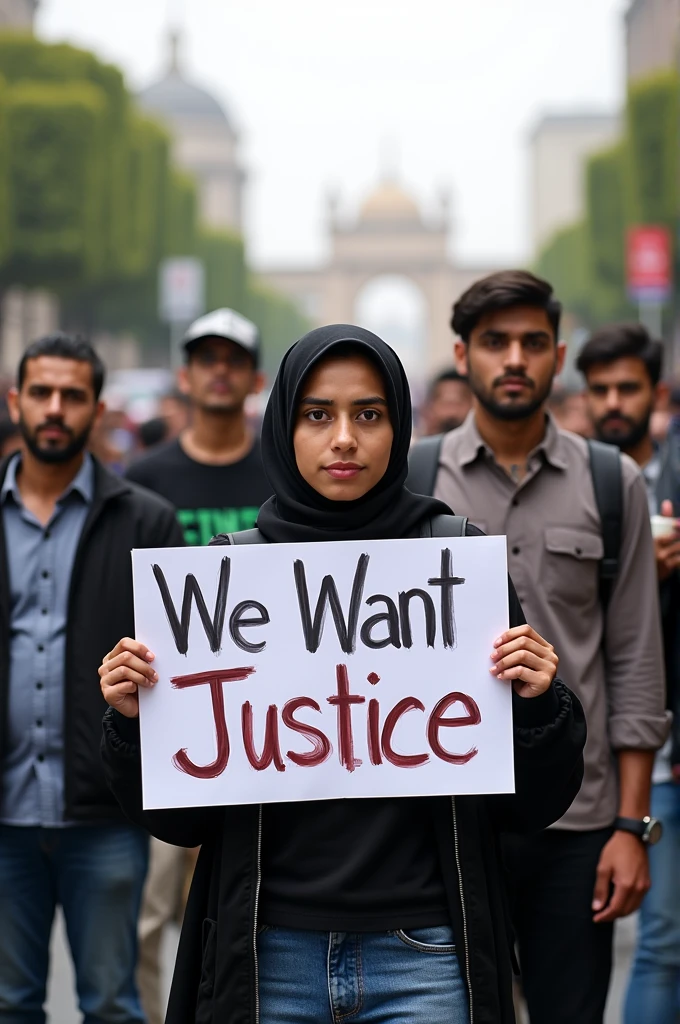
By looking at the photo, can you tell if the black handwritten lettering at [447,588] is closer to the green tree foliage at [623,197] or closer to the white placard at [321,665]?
the white placard at [321,665]

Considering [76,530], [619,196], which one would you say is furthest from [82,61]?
[76,530]

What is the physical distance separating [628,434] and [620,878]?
1761mm

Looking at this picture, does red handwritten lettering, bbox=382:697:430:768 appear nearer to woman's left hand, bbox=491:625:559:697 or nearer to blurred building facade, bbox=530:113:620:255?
woman's left hand, bbox=491:625:559:697

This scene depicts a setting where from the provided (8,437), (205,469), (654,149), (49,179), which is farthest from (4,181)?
(205,469)

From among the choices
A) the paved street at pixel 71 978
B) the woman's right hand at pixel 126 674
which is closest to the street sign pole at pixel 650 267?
the paved street at pixel 71 978

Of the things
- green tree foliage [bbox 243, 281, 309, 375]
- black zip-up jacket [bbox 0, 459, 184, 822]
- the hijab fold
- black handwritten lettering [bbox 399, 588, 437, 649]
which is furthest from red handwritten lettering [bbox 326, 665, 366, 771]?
green tree foliage [bbox 243, 281, 309, 375]

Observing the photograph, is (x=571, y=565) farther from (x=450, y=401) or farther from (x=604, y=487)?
(x=450, y=401)

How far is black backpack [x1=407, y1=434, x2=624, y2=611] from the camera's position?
3.56 meters

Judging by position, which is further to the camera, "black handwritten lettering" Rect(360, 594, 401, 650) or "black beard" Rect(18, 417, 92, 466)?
"black beard" Rect(18, 417, 92, 466)

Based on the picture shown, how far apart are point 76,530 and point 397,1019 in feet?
6.27

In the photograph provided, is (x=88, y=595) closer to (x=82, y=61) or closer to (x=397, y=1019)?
(x=397, y=1019)

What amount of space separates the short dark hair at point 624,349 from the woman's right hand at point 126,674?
265 centimetres

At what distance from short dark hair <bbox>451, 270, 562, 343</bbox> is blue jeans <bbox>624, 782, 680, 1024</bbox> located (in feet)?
4.47

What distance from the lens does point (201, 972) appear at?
8.63 feet
